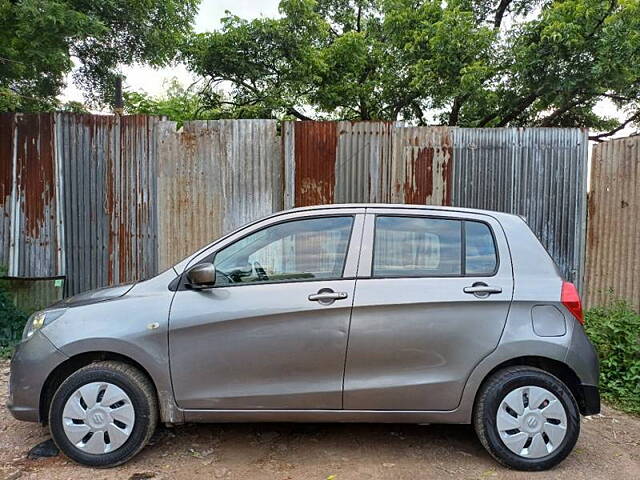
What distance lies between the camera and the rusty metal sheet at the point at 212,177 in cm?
566

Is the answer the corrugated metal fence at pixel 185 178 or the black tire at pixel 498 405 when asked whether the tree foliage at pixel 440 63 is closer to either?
the corrugated metal fence at pixel 185 178

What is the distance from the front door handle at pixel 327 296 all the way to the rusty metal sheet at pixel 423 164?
2.88m

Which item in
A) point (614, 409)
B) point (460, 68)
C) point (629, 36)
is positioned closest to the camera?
point (614, 409)

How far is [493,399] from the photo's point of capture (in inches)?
116

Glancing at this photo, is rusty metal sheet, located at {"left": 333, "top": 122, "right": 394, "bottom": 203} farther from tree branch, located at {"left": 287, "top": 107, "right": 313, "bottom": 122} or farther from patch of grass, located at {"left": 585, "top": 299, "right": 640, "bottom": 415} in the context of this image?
tree branch, located at {"left": 287, "top": 107, "right": 313, "bottom": 122}

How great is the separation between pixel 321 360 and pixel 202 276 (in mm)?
953

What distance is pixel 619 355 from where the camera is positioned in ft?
14.8

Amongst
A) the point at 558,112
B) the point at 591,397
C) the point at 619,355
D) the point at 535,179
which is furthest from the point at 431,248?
the point at 558,112

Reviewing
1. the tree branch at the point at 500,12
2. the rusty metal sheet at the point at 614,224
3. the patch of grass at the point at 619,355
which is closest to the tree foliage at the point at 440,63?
the tree branch at the point at 500,12

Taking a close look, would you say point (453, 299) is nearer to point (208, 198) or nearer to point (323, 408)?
point (323, 408)

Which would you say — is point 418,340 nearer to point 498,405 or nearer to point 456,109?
point 498,405

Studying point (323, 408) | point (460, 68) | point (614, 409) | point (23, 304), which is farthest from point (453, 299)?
point (460, 68)

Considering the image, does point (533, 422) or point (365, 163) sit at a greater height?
point (365, 163)

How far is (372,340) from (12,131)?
5368 mm
